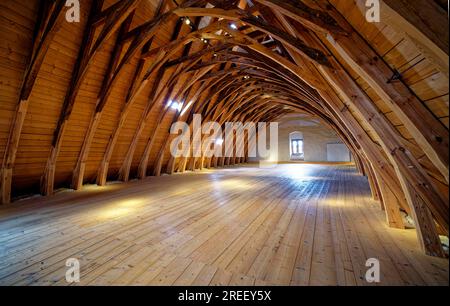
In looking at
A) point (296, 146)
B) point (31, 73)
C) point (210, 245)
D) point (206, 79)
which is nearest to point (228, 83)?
point (206, 79)

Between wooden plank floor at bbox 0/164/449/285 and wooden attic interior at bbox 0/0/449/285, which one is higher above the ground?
wooden attic interior at bbox 0/0/449/285

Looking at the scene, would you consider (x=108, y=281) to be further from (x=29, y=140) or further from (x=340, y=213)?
(x=29, y=140)

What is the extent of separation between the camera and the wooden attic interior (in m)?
1.90

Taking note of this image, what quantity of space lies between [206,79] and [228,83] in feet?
6.52

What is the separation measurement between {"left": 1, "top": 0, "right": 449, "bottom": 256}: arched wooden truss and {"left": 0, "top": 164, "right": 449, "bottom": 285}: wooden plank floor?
70 cm

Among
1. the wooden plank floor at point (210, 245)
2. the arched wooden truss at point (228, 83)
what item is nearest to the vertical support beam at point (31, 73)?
the arched wooden truss at point (228, 83)

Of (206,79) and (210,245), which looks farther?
(206,79)

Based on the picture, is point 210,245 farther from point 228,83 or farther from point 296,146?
point 296,146

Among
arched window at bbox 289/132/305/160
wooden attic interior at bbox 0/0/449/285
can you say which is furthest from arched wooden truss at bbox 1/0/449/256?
arched window at bbox 289/132/305/160

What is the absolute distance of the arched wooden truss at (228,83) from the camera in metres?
2.05

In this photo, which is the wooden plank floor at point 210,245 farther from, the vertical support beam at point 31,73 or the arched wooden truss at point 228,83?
the vertical support beam at point 31,73

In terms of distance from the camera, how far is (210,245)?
2.70 m

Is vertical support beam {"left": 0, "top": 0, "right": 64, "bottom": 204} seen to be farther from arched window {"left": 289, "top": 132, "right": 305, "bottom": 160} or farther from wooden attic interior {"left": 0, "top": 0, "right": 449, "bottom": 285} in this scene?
arched window {"left": 289, "top": 132, "right": 305, "bottom": 160}
